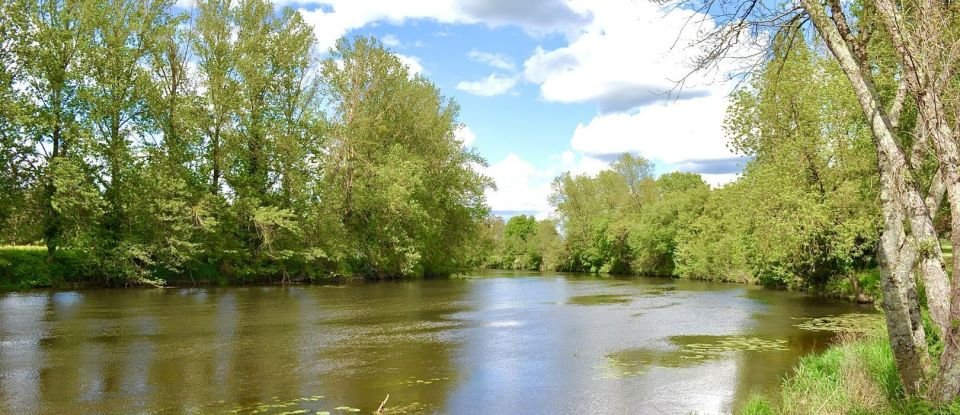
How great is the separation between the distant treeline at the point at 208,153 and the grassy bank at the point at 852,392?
108 feet

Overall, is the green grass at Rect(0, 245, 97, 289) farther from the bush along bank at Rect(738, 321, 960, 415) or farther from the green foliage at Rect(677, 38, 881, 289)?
the bush along bank at Rect(738, 321, 960, 415)

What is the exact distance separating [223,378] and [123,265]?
1021 inches

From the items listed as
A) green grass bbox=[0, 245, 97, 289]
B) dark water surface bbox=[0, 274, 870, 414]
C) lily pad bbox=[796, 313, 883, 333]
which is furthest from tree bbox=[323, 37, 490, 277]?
lily pad bbox=[796, 313, 883, 333]

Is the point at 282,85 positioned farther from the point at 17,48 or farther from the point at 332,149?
the point at 17,48

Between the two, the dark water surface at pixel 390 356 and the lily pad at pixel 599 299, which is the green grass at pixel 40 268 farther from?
the lily pad at pixel 599 299

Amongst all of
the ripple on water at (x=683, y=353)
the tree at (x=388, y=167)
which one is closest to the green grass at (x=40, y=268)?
the tree at (x=388, y=167)

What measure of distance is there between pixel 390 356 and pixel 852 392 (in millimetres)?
9291

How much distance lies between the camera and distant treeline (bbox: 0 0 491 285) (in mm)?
33125

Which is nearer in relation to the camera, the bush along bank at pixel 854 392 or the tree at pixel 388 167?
the bush along bank at pixel 854 392

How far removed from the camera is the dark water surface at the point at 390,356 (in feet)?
35.2

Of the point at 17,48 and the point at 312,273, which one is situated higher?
the point at 17,48

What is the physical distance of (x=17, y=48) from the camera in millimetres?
31781

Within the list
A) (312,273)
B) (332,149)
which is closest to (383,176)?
(332,149)

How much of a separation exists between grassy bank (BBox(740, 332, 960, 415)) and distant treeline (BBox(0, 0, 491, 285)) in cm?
3293
